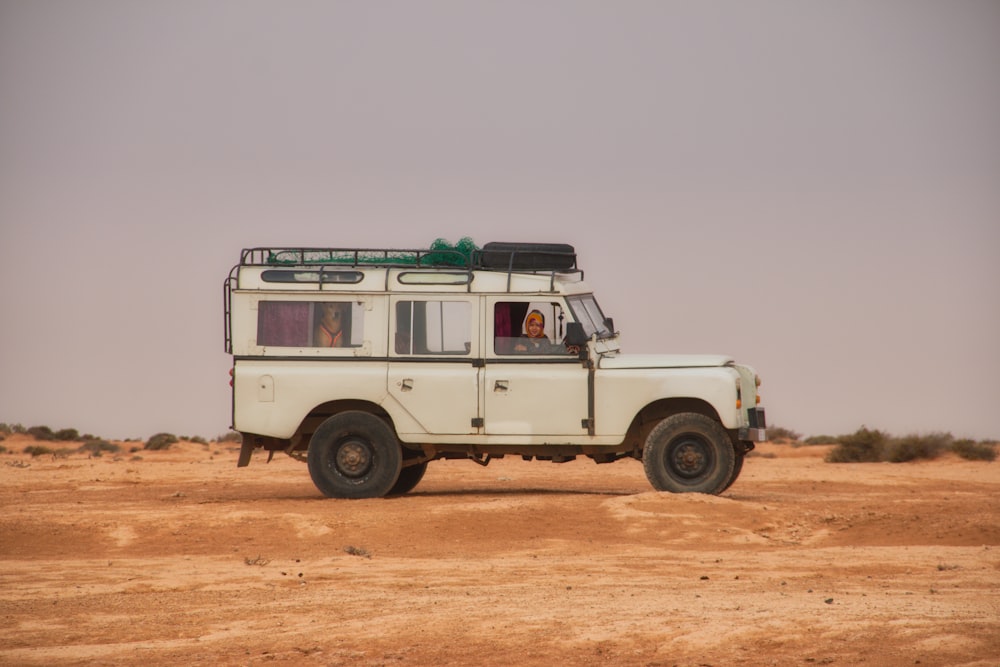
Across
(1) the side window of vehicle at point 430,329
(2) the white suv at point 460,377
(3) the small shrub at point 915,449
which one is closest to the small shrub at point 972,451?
(3) the small shrub at point 915,449

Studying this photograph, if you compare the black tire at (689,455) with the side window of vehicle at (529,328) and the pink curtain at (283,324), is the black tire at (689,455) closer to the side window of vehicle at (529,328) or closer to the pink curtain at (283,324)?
the side window of vehicle at (529,328)

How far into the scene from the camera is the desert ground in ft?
31.9

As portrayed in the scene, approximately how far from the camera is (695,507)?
16.6 m

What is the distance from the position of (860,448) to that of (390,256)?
52.4ft

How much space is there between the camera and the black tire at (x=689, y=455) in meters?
17.5

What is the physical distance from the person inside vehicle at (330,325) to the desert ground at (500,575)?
192 cm

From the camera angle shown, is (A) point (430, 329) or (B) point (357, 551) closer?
(B) point (357, 551)

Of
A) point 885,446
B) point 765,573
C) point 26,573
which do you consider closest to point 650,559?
point 765,573

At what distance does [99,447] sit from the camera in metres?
37.3

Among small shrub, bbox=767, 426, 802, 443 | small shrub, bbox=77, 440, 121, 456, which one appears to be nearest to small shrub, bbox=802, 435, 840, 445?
small shrub, bbox=767, 426, 802, 443

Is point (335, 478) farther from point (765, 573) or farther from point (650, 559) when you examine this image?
point (765, 573)

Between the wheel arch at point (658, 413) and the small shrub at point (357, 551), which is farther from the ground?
the wheel arch at point (658, 413)

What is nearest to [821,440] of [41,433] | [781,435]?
[781,435]

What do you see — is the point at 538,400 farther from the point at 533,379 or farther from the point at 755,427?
the point at 755,427
